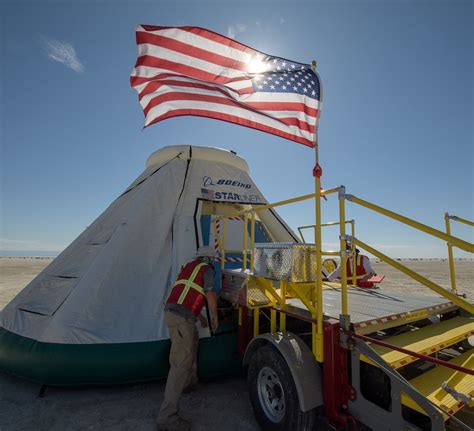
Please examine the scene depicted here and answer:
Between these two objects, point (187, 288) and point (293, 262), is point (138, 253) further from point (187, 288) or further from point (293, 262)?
point (293, 262)

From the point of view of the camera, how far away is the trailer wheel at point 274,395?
10.6 ft

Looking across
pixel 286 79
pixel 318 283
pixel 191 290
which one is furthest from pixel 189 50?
pixel 318 283

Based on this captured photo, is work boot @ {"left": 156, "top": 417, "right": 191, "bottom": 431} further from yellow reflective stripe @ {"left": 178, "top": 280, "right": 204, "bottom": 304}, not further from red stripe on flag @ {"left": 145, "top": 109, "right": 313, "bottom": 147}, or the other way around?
red stripe on flag @ {"left": 145, "top": 109, "right": 313, "bottom": 147}

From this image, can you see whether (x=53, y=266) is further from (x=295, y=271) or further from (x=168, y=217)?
(x=295, y=271)

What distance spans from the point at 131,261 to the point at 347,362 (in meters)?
4.33

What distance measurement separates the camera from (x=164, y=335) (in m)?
4.98

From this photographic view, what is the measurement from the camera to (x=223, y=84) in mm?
5445

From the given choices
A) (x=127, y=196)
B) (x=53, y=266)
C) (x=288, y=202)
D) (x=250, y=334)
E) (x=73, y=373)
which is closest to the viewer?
(x=288, y=202)

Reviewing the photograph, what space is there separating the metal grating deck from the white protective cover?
2.80m

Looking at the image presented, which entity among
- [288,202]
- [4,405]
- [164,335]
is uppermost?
[288,202]

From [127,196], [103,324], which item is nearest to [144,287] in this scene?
[103,324]

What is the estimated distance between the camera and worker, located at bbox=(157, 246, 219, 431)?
3.76 m

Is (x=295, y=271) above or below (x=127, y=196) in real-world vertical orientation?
below

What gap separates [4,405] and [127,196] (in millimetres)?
4508
